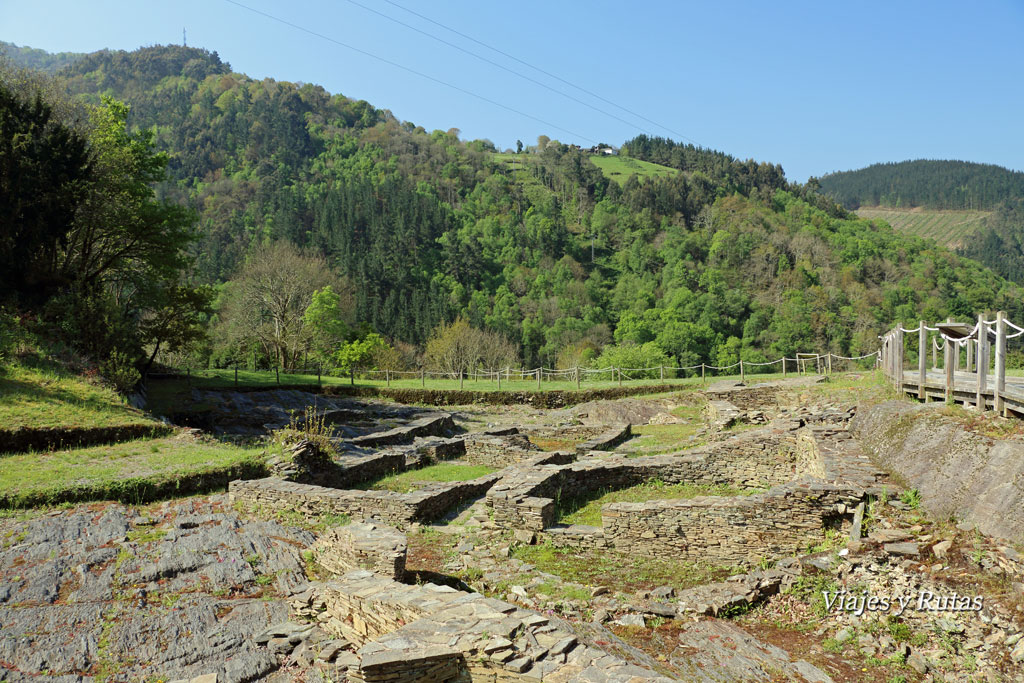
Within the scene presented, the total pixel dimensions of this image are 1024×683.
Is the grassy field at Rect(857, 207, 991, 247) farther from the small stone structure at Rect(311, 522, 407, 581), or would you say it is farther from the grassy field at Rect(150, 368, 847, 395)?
the small stone structure at Rect(311, 522, 407, 581)

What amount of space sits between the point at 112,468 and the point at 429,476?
252 inches

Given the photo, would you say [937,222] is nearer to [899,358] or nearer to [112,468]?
[899,358]

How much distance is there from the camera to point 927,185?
156m

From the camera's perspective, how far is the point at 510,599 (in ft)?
25.4

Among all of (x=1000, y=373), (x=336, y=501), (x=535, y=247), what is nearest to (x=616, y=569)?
(x=336, y=501)

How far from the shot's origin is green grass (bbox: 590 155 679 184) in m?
132

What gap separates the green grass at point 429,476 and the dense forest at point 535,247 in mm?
30808

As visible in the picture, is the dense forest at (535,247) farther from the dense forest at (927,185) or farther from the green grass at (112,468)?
the dense forest at (927,185)

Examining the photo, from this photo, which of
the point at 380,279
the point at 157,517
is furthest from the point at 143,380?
the point at 380,279

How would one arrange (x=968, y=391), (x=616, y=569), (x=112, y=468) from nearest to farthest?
(x=616, y=569), (x=968, y=391), (x=112, y=468)

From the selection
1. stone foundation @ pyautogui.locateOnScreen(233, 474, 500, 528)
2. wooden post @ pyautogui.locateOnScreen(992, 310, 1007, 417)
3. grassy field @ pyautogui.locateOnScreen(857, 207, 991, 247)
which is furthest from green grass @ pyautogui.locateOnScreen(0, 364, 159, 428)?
grassy field @ pyautogui.locateOnScreen(857, 207, 991, 247)

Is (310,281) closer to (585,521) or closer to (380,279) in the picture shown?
(380,279)

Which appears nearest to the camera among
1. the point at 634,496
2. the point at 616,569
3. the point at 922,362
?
the point at 616,569

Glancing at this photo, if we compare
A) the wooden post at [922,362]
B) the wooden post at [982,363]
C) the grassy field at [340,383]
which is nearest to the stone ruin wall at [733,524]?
the wooden post at [982,363]
